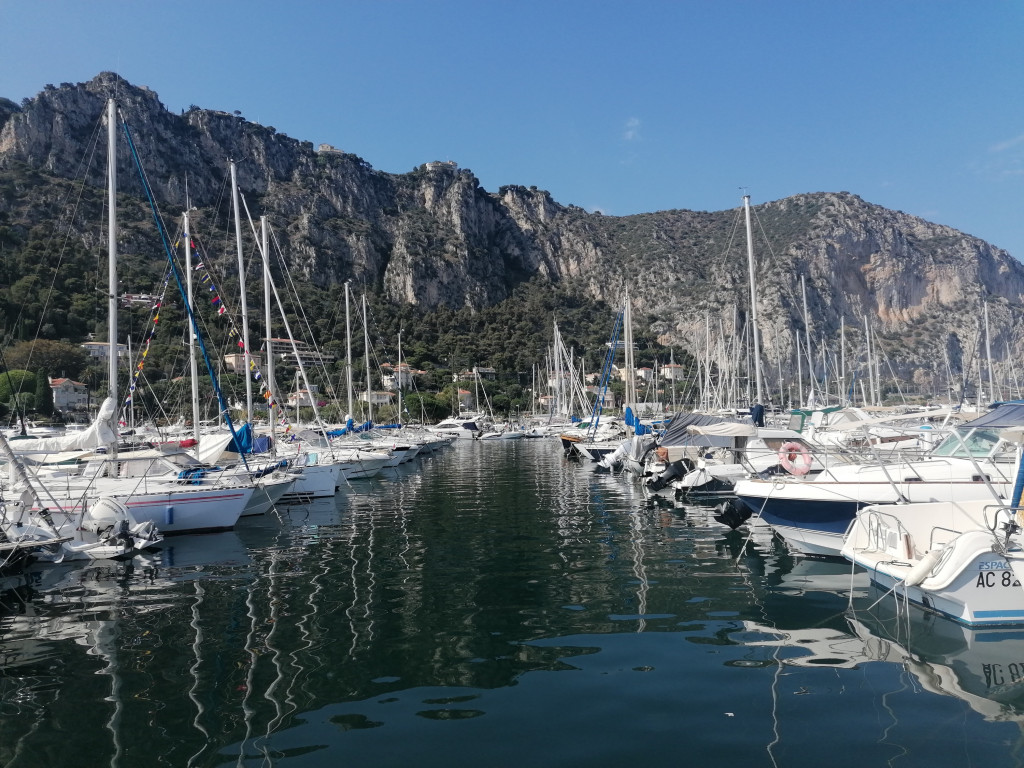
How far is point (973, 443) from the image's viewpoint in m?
13.5

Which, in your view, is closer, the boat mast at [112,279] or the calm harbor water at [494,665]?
the calm harbor water at [494,665]

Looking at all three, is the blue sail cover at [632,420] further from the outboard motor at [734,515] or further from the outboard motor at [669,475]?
the outboard motor at [734,515]

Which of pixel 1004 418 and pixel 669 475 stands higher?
pixel 1004 418

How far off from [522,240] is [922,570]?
18208cm

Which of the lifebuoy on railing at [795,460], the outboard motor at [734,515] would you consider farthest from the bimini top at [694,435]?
the outboard motor at [734,515]

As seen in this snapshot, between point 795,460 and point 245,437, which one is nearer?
point 795,460

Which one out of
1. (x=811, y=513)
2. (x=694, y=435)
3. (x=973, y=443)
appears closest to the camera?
(x=811, y=513)

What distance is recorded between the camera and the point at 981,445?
43.9ft

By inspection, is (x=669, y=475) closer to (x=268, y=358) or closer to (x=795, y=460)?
(x=795, y=460)

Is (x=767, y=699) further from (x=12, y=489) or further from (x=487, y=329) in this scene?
(x=487, y=329)

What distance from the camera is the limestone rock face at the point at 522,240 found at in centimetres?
13962

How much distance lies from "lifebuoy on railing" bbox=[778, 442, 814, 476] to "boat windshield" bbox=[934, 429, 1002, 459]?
275 centimetres

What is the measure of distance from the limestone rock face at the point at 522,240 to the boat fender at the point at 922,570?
121 metres

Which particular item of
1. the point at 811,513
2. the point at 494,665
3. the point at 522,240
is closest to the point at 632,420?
the point at 811,513
